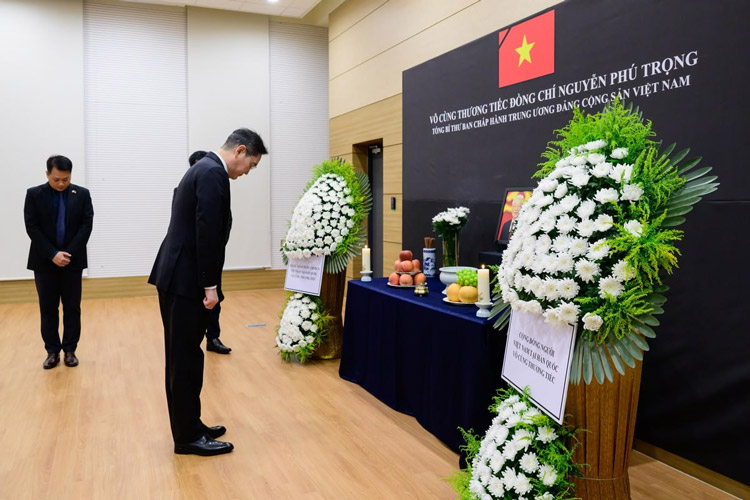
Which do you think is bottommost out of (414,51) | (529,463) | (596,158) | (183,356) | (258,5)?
(529,463)

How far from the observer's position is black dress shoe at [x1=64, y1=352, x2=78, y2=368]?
5004 mm

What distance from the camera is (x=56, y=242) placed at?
479 centimetres

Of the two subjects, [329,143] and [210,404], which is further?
[329,143]

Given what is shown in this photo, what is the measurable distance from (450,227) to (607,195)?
2251 mm

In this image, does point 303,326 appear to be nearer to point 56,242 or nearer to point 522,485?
point 56,242

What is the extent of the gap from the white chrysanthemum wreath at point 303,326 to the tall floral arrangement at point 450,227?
4.22 ft

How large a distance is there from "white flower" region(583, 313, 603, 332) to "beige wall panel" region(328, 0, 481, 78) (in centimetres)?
419

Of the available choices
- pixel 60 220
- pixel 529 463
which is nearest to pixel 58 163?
pixel 60 220

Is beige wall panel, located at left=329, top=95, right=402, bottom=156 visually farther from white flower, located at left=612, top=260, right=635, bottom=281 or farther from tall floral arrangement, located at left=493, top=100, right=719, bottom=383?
white flower, located at left=612, top=260, right=635, bottom=281

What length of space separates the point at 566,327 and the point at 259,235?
7602mm

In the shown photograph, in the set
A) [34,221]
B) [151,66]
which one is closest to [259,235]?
[151,66]

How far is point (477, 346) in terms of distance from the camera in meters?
3.02

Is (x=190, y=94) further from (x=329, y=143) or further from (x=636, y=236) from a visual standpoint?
(x=636, y=236)

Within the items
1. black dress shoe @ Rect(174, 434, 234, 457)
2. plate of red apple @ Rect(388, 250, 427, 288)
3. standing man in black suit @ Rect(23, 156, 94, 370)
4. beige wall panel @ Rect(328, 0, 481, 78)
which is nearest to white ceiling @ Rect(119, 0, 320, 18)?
beige wall panel @ Rect(328, 0, 481, 78)
